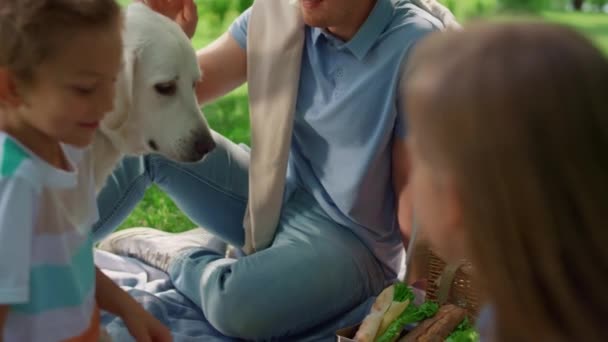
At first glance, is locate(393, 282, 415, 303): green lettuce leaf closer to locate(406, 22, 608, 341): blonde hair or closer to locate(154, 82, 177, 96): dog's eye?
locate(154, 82, 177, 96): dog's eye

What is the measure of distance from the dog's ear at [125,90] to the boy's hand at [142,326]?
1.53 feet

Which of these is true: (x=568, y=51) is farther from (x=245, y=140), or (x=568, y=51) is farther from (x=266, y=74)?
(x=245, y=140)

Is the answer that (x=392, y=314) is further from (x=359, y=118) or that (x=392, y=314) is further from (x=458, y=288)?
(x=359, y=118)

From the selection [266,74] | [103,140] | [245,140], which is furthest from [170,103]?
[245,140]

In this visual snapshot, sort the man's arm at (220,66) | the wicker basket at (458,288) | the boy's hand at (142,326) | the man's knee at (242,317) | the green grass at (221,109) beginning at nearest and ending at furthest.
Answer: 1. the boy's hand at (142,326)
2. the wicker basket at (458,288)
3. the man's knee at (242,317)
4. the man's arm at (220,66)
5. the green grass at (221,109)

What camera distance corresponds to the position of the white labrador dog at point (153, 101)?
1.76 meters

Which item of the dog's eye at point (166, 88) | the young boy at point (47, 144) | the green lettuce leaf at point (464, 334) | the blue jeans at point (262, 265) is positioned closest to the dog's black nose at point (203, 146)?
the dog's eye at point (166, 88)

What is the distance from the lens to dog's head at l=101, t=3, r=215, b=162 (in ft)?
5.76

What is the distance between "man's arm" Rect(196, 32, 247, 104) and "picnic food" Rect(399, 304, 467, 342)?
0.81 meters

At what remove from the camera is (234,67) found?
218 centimetres

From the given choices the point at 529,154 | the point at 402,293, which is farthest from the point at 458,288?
the point at 529,154

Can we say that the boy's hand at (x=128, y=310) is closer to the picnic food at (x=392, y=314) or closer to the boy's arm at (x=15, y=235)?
the boy's arm at (x=15, y=235)

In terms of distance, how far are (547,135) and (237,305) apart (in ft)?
4.21

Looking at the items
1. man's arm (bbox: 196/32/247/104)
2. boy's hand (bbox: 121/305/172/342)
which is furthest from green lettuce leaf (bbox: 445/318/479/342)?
man's arm (bbox: 196/32/247/104)
